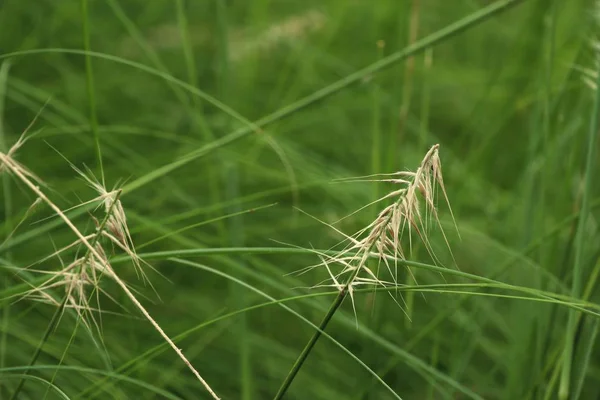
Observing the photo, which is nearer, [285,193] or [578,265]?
[578,265]

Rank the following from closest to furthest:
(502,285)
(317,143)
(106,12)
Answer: (502,285)
(317,143)
(106,12)

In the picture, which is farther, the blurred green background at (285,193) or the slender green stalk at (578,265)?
the blurred green background at (285,193)

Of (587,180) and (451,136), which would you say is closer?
(587,180)

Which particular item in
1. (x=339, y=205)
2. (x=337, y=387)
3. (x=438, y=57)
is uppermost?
(x=438, y=57)

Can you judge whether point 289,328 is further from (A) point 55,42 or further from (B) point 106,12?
(B) point 106,12

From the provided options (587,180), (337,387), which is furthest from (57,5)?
(587,180)

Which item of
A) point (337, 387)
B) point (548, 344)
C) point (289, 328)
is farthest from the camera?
point (289, 328)

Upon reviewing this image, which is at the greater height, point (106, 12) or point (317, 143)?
point (106, 12)

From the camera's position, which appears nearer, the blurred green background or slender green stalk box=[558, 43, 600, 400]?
slender green stalk box=[558, 43, 600, 400]
